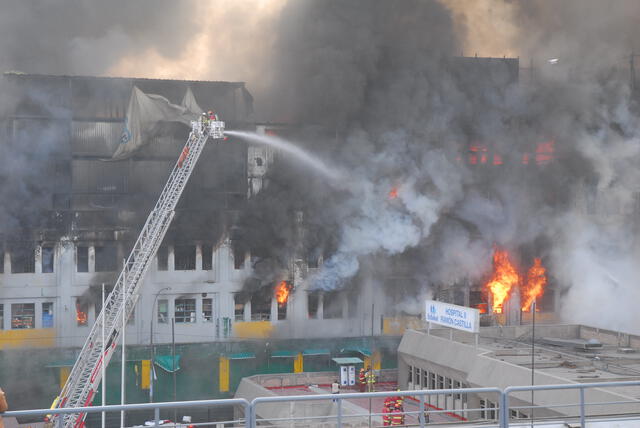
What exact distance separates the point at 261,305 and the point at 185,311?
3.77m

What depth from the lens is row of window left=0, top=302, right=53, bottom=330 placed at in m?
39.2

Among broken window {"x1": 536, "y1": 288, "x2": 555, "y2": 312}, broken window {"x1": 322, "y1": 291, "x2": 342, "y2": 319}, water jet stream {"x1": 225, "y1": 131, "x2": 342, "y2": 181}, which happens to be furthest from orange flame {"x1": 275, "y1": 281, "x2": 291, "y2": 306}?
broken window {"x1": 536, "y1": 288, "x2": 555, "y2": 312}

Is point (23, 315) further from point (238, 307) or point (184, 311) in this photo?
point (238, 307)

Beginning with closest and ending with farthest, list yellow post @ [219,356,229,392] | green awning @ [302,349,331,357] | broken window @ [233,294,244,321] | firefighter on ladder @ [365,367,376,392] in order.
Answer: firefighter on ladder @ [365,367,376,392]
yellow post @ [219,356,229,392]
green awning @ [302,349,331,357]
broken window @ [233,294,244,321]

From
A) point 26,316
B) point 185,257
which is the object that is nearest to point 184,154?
point 185,257

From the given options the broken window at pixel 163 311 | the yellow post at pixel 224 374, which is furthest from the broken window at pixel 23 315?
the yellow post at pixel 224 374

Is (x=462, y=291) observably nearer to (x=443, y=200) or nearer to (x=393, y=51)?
(x=443, y=200)

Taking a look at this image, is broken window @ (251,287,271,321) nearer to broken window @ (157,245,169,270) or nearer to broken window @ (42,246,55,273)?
broken window @ (157,245,169,270)

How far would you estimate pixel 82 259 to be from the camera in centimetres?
4047

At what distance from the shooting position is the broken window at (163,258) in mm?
40938

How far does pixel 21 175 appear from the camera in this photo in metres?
39.8

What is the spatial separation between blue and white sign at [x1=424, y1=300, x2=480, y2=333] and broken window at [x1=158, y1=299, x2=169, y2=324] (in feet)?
46.3

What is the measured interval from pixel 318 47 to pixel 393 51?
411cm

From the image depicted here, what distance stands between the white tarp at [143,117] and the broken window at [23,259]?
5.75 m
